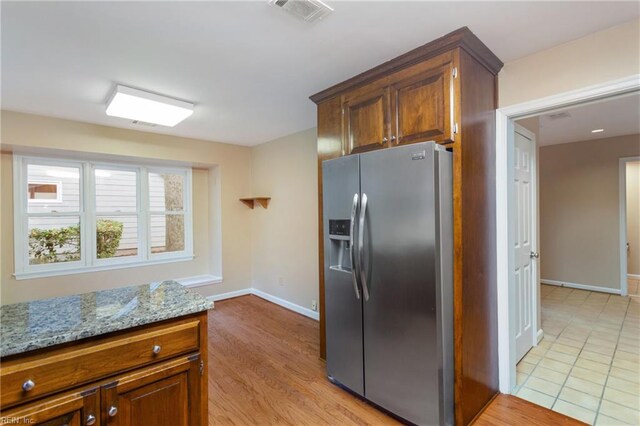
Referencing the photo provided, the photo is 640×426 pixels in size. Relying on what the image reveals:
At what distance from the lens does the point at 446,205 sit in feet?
5.99

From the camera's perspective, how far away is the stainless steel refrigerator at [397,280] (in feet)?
5.78

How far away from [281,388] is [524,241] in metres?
2.54

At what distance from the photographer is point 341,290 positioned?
2266 mm

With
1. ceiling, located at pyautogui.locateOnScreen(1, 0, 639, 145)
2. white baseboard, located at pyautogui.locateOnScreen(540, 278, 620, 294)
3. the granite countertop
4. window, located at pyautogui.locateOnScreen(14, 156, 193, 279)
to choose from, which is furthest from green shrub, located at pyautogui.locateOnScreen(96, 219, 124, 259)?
white baseboard, located at pyautogui.locateOnScreen(540, 278, 620, 294)

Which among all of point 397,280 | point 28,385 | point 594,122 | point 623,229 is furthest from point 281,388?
point 623,229

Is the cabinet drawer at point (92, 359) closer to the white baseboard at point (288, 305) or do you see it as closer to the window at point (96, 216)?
the white baseboard at point (288, 305)

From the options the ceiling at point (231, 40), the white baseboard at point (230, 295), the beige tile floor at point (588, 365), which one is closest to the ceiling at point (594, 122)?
the ceiling at point (231, 40)

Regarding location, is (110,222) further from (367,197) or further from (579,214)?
(579,214)

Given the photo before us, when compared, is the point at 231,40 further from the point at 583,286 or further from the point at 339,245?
the point at 583,286

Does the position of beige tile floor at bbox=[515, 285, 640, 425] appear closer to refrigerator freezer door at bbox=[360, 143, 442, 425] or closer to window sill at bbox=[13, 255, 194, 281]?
refrigerator freezer door at bbox=[360, 143, 442, 425]

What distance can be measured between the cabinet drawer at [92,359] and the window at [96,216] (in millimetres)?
3257

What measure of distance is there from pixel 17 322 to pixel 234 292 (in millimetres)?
3739

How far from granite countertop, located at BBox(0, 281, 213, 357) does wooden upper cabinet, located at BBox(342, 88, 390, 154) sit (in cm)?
158

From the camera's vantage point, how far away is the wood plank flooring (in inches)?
79.4
